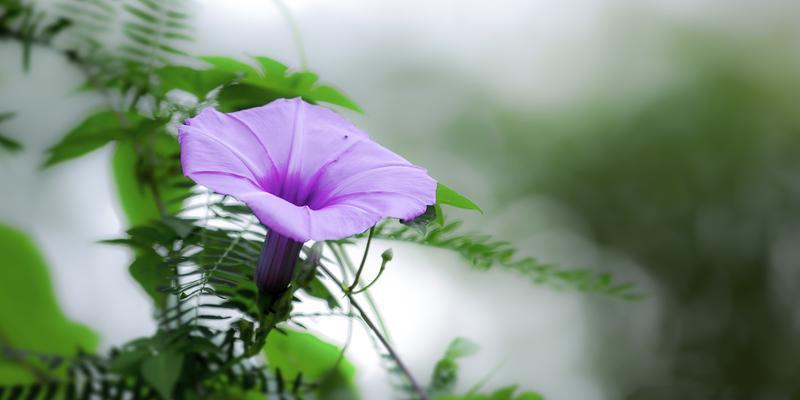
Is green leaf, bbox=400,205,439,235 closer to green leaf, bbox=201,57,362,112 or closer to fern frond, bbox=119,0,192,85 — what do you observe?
green leaf, bbox=201,57,362,112

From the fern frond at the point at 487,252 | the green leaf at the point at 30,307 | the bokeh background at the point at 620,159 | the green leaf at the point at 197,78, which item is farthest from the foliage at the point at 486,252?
the bokeh background at the point at 620,159

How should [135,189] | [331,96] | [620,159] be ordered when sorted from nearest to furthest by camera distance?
[331,96], [135,189], [620,159]

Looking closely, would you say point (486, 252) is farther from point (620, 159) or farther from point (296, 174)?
point (620, 159)

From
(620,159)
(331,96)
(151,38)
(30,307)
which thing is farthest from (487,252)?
(620,159)

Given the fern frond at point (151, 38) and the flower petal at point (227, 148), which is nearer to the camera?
the flower petal at point (227, 148)

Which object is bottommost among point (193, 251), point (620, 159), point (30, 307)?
point (30, 307)

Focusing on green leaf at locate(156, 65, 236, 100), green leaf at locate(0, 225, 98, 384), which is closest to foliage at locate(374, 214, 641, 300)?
green leaf at locate(156, 65, 236, 100)

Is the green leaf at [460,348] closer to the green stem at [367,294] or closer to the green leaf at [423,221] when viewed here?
the green stem at [367,294]
